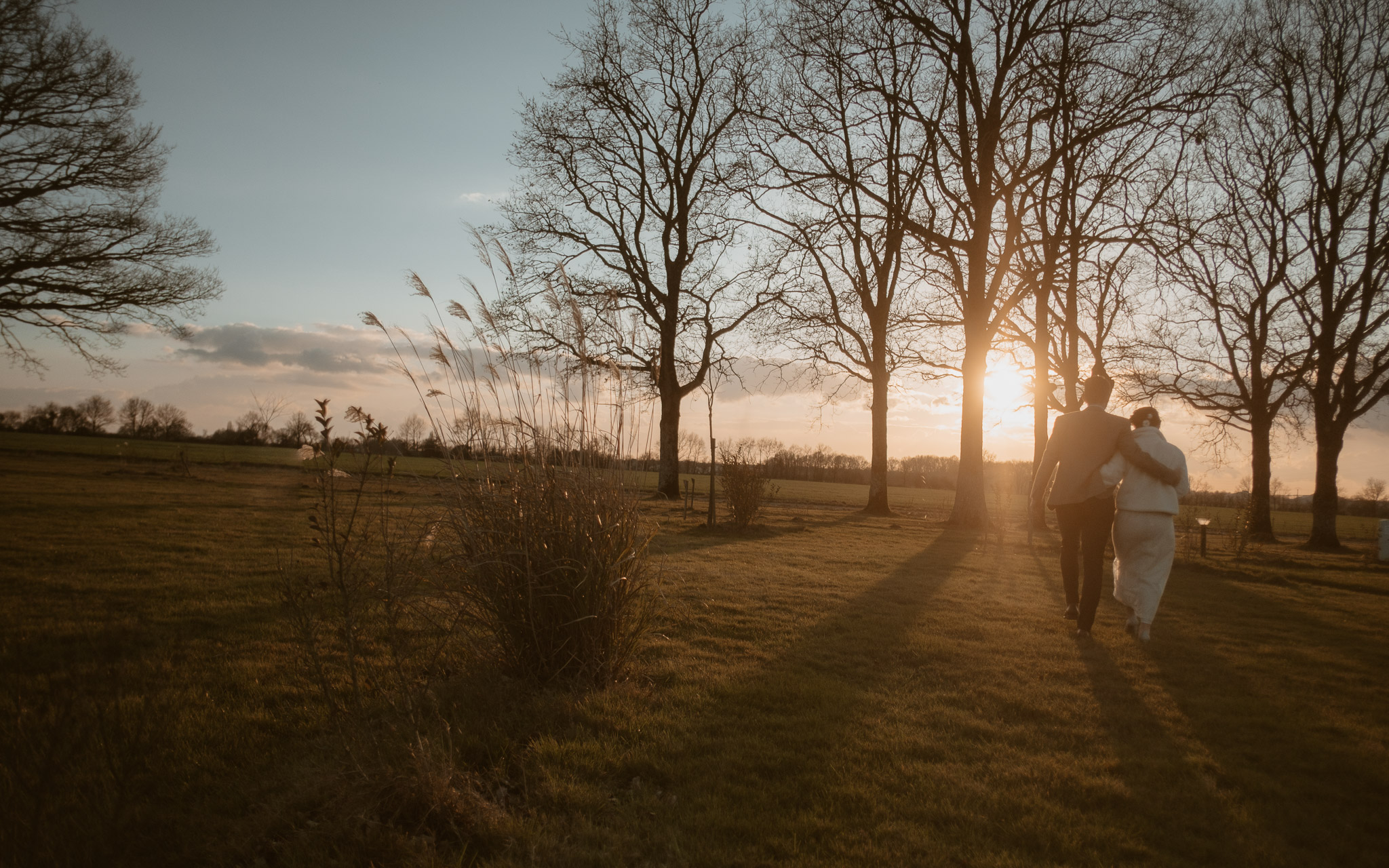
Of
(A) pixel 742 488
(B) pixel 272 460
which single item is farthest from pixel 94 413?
(A) pixel 742 488

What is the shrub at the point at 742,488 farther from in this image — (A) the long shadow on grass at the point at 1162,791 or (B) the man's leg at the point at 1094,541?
(A) the long shadow on grass at the point at 1162,791

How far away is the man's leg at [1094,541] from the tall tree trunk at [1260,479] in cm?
1771

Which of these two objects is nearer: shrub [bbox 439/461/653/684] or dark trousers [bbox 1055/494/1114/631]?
shrub [bbox 439/461/653/684]

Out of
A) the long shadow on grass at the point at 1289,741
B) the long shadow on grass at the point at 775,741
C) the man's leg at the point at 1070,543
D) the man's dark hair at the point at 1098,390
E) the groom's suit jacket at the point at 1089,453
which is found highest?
the man's dark hair at the point at 1098,390

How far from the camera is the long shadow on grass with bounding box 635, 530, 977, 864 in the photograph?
250 cm

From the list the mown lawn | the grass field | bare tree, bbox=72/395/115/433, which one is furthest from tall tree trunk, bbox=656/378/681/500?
bare tree, bbox=72/395/115/433

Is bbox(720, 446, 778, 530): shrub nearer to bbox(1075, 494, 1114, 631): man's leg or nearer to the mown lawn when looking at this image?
the mown lawn

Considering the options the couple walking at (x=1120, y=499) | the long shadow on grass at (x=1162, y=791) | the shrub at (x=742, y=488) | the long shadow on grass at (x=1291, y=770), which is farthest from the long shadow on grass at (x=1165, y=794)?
the shrub at (x=742, y=488)

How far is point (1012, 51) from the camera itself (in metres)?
13.4

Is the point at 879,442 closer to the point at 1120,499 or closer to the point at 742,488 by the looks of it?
the point at 742,488

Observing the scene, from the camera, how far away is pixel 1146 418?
5.87m

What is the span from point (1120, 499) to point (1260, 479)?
18382mm

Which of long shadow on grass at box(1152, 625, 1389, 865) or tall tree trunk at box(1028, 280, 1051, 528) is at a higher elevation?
tall tree trunk at box(1028, 280, 1051, 528)

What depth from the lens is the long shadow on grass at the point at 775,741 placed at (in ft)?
8.19
